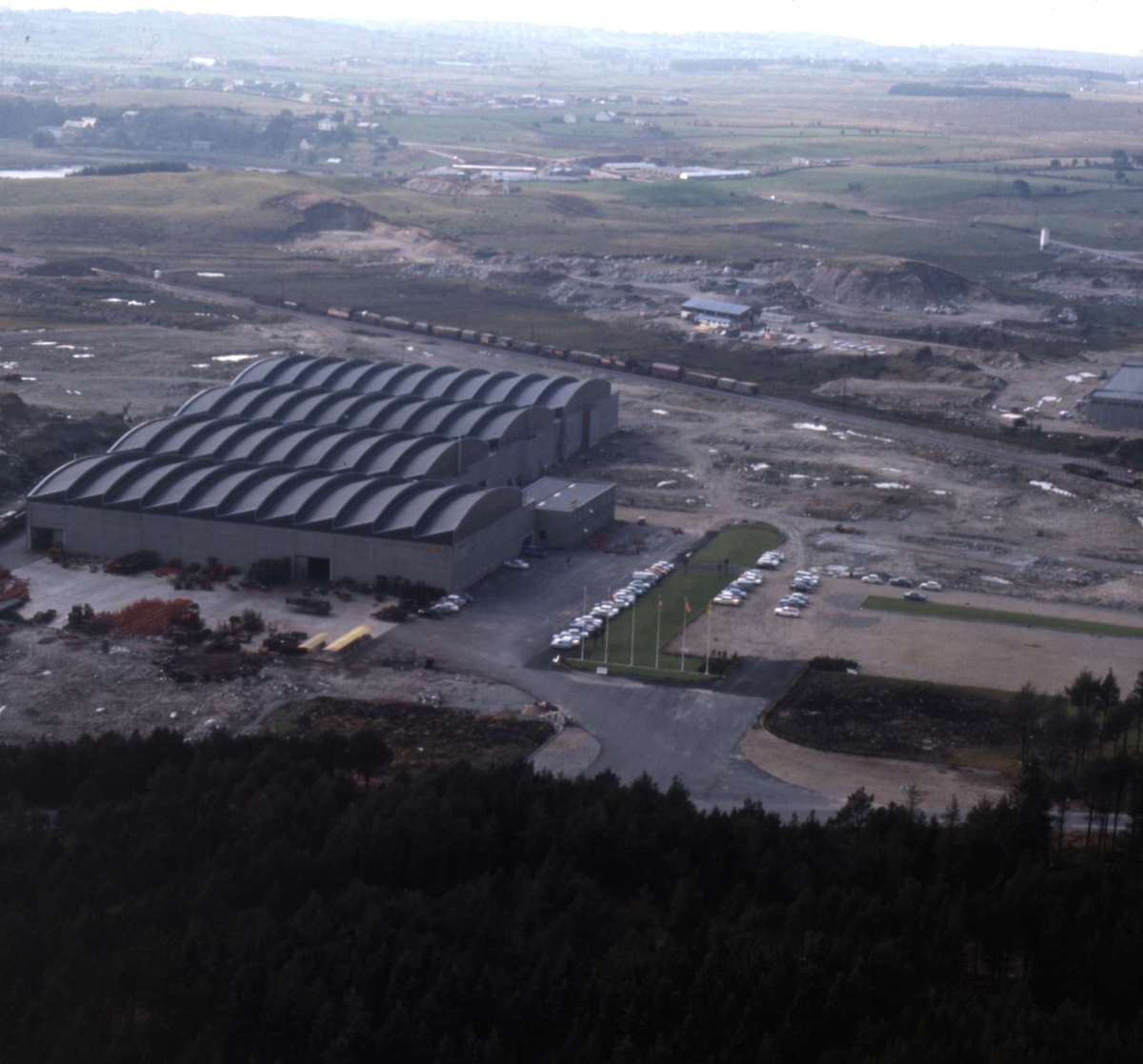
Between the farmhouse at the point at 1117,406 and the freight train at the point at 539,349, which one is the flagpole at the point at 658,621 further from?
the farmhouse at the point at 1117,406

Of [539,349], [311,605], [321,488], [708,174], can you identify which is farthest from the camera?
[708,174]

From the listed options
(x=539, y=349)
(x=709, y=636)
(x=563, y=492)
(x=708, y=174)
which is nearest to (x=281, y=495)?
(x=563, y=492)

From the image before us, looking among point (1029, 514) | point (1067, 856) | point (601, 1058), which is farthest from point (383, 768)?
point (1029, 514)

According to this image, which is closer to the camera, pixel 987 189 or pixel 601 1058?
pixel 601 1058

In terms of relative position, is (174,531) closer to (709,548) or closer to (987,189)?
(709,548)

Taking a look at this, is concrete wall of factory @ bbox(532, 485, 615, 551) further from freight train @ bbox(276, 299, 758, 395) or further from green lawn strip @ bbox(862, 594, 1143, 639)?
freight train @ bbox(276, 299, 758, 395)

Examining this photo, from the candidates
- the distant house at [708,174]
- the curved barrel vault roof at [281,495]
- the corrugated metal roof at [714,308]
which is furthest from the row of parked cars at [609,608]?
the distant house at [708,174]

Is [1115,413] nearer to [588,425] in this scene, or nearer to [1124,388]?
[1124,388]
